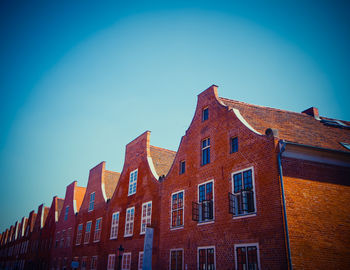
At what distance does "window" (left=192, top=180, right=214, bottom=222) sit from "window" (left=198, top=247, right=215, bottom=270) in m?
1.51

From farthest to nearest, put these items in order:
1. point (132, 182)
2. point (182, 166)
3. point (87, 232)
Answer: point (87, 232), point (132, 182), point (182, 166)

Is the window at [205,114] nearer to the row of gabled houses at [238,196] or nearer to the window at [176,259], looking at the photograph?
the row of gabled houses at [238,196]

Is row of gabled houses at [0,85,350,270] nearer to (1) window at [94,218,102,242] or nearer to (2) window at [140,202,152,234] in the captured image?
(2) window at [140,202,152,234]

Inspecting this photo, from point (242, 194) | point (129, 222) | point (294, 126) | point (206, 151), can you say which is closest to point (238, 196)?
point (242, 194)

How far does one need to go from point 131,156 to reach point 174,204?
9173 millimetres

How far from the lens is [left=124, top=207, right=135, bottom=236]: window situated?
23.4 meters

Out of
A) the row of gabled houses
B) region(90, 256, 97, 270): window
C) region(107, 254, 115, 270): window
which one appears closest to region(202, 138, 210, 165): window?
the row of gabled houses

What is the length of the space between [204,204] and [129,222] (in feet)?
32.4

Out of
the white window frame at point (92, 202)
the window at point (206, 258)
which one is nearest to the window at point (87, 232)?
the white window frame at point (92, 202)

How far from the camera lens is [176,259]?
17312 mm

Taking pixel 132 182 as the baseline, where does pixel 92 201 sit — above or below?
below

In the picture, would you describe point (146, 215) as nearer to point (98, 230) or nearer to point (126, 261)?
point (126, 261)

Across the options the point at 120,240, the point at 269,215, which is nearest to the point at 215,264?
the point at 269,215

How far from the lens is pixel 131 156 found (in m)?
27.1
